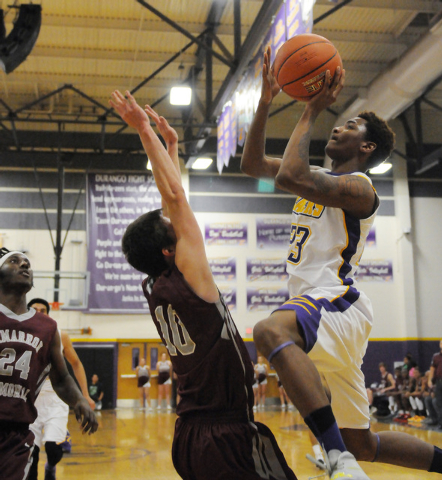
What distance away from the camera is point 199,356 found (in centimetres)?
236

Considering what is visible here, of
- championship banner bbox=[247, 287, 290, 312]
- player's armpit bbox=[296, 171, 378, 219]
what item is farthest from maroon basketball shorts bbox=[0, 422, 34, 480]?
championship banner bbox=[247, 287, 290, 312]

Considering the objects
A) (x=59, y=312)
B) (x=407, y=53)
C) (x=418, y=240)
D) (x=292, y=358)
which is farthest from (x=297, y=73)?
(x=418, y=240)

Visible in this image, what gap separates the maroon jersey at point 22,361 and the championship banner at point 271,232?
1399 centimetres

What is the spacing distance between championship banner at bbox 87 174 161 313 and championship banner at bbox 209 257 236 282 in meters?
2.24

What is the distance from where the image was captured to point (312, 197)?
2.76m

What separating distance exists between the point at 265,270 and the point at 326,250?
14.5 metres

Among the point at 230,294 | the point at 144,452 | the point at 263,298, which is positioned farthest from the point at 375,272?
the point at 144,452

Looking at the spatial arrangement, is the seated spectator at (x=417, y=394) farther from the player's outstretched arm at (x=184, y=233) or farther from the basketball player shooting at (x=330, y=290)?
the player's outstretched arm at (x=184, y=233)

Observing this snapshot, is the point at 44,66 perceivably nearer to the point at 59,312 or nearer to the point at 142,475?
the point at 59,312

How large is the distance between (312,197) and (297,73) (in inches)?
32.4

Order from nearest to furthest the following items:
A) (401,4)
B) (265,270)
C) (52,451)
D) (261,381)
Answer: (52,451) < (401,4) < (261,381) < (265,270)

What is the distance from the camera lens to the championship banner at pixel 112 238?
645 inches

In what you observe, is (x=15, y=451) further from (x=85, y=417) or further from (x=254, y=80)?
(x=254, y=80)

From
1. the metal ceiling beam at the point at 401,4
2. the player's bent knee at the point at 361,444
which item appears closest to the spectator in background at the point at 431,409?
the metal ceiling beam at the point at 401,4
